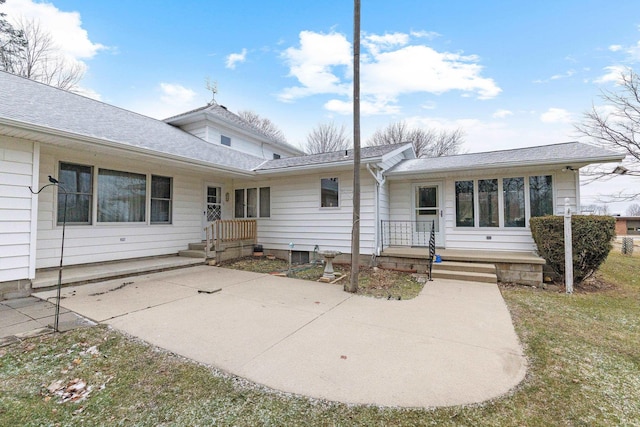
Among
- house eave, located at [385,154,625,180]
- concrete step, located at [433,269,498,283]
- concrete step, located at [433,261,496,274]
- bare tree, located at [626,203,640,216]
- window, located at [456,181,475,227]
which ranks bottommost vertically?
concrete step, located at [433,269,498,283]

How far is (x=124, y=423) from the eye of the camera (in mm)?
1933

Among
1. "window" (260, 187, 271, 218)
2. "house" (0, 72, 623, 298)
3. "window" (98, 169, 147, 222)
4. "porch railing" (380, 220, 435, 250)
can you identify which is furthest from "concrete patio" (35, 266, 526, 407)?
"window" (260, 187, 271, 218)

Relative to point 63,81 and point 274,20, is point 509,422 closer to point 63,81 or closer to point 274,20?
point 274,20

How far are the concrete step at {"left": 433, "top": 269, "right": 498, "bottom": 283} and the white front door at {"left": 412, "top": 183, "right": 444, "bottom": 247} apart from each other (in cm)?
173

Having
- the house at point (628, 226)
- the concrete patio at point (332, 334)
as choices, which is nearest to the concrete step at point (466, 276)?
the concrete patio at point (332, 334)

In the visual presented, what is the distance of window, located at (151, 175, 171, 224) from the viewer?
26.3 feet

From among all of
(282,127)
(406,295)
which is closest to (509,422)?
(406,295)

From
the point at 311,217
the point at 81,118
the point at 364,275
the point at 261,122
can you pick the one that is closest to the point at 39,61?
the point at 81,118

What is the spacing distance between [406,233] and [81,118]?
29.4 feet

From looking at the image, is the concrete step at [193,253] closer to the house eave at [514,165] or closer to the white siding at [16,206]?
the white siding at [16,206]

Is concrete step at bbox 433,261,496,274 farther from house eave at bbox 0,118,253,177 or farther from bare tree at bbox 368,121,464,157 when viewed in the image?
bare tree at bbox 368,121,464,157

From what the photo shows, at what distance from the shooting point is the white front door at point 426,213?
8266 mm

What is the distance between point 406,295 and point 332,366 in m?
3.07

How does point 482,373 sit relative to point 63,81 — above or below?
below
